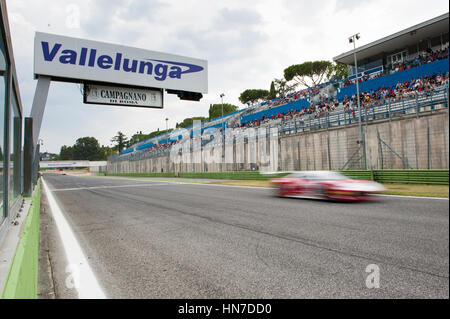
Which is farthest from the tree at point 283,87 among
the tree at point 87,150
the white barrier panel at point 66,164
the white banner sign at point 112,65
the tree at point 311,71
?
the tree at point 87,150

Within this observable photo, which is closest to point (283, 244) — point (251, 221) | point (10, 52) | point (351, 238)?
point (351, 238)

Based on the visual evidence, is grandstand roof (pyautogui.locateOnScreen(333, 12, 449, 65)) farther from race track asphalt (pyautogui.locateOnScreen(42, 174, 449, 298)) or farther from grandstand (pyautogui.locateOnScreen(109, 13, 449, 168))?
race track asphalt (pyautogui.locateOnScreen(42, 174, 449, 298))

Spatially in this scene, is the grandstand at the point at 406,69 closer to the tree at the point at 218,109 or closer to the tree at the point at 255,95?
the tree at the point at 255,95

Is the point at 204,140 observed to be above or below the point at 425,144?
above

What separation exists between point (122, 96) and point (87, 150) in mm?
143129

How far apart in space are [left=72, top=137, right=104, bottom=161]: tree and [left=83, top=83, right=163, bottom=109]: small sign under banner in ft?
443

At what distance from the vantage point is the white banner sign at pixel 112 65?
9133 mm

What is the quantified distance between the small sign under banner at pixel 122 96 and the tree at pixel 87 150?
135 m

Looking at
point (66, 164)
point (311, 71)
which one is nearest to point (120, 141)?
point (66, 164)

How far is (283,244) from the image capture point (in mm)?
3863

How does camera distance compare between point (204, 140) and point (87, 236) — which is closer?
point (87, 236)
